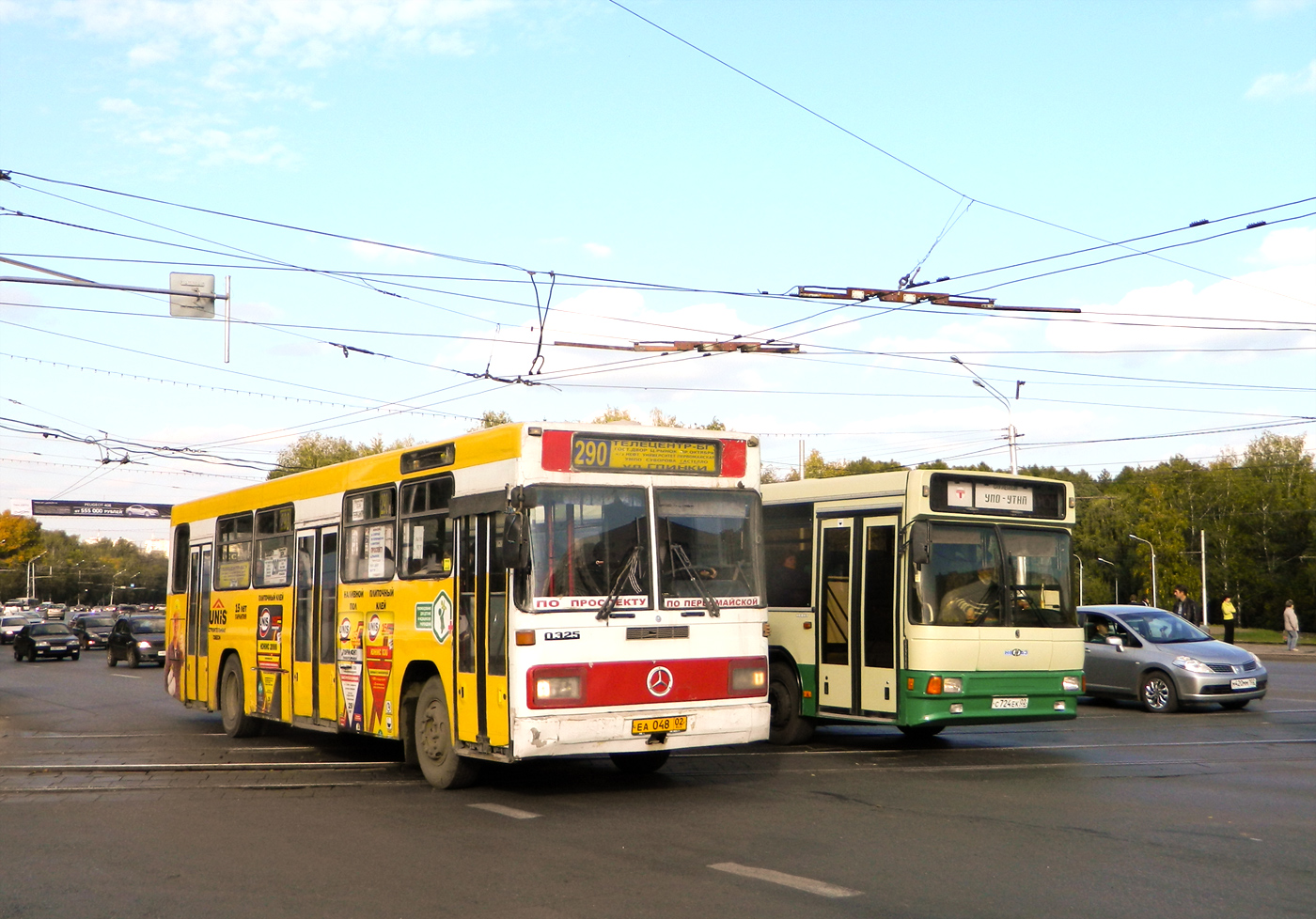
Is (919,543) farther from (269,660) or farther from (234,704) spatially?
(234,704)

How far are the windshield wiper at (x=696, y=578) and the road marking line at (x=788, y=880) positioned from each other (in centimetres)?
331

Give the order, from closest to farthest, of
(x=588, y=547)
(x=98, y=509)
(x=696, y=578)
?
(x=588, y=547), (x=696, y=578), (x=98, y=509)

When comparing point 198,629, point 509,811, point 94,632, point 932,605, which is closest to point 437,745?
point 509,811

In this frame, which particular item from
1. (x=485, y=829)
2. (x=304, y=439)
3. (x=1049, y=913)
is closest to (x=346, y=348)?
(x=485, y=829)

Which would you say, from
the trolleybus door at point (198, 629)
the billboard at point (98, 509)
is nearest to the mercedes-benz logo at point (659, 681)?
the trolleybus door at point (198, 629)

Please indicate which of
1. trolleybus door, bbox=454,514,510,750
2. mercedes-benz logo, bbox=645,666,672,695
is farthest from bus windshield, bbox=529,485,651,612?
mercedes-benz logo, bbox=645,666,672,695

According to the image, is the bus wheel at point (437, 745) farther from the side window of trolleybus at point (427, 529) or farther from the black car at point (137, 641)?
the black car at point (137, 641)

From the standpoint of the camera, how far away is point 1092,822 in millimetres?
9297

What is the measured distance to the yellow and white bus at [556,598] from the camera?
1027cm

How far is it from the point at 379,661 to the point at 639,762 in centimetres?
269

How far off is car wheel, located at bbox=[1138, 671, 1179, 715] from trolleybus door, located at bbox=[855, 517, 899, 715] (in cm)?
766

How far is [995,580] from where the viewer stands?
13742 millimetres

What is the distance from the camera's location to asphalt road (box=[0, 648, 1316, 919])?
6.94 m

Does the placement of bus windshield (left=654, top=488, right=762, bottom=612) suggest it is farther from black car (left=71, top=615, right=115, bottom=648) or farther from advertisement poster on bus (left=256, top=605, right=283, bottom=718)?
black car (left=71, top=615, right=115, bottom=648)
